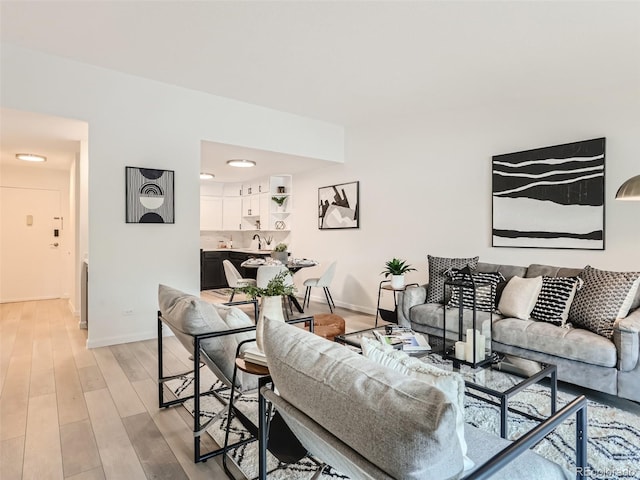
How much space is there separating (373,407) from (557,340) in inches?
99.7

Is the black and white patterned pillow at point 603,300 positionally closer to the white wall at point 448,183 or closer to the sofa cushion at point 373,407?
the white wall at point 448,183

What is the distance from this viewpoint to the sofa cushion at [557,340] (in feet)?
8.38

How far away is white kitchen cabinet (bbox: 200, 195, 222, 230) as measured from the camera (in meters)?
8.00

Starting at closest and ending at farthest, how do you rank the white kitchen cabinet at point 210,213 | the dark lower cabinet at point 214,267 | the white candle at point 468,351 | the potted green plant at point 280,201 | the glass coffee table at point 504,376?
the glass coffee table at point 504,376, the white candle at point 468,351, the potted green plant at point 280,201, the dark lower cabinet at point 214,267, the white kitchen cabinet at point 210,213

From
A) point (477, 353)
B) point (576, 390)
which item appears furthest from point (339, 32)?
point (576, 390)

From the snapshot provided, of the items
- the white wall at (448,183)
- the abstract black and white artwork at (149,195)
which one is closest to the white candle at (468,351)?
the white wall at (448,183)

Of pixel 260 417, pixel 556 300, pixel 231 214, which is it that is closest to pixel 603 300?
pixel 556 300

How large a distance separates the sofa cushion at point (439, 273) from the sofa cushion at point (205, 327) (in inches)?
98.9

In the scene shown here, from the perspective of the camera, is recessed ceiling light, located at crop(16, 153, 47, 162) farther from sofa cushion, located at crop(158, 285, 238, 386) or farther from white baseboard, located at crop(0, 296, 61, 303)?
sofa cushion, located at crop(158, 285, 238, 386)

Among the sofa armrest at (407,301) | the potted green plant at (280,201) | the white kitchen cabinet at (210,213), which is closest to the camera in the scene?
the sofa armrest at (407,301)

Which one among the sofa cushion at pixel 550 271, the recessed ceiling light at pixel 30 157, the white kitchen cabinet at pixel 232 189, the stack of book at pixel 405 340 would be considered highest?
the recessed ceiling light at pixel 30 157

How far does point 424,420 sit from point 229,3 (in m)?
2.89

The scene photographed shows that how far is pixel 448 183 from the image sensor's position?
180 inches

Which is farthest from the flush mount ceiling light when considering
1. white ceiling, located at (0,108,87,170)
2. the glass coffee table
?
white ceiling, located at (0,108,87,170)
